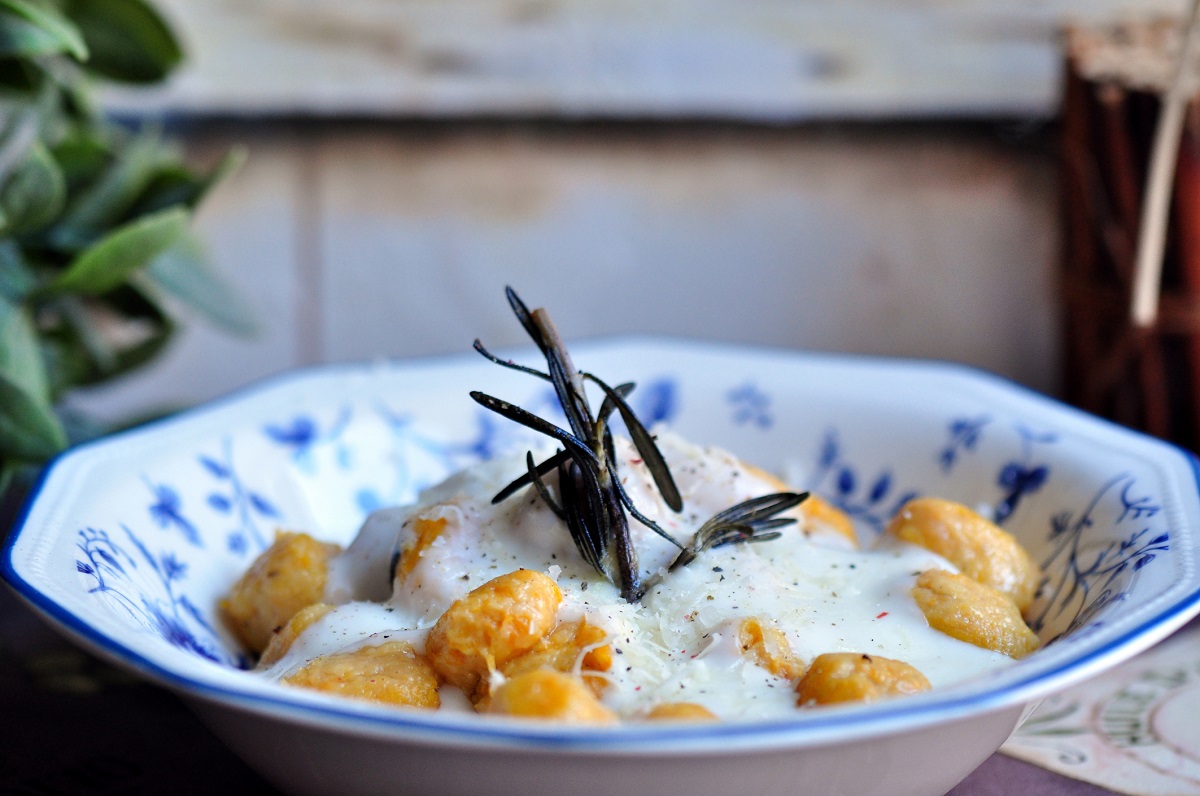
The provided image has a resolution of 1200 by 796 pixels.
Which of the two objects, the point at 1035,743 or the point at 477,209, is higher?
the point at 477,209

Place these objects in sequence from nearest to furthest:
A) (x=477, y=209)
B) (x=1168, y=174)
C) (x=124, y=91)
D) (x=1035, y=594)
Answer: (x=1035, y=594) → (x=1168, y=174) → (x=124, y=91) → (x=477, y=209)

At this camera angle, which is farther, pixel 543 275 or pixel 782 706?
pixel 543 275

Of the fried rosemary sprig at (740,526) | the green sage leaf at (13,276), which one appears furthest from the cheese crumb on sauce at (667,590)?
the green sage leaf at (13,276)

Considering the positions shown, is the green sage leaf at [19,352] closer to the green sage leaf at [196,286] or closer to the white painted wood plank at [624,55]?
the green sage leaf at [196,286]

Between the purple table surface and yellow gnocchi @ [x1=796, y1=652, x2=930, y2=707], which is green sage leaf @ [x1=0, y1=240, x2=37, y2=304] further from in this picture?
yellow gnocchi @ [x1=796, y1=652, x2=930, y2=707]

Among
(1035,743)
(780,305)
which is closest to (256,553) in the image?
(1035,743)

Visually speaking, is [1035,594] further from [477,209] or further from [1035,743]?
[477,209]

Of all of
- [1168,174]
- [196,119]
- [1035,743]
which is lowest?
[1035,743]

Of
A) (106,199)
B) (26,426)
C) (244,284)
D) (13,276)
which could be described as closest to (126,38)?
(106,199)
